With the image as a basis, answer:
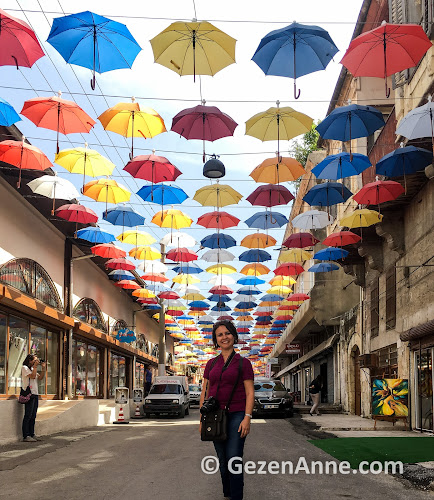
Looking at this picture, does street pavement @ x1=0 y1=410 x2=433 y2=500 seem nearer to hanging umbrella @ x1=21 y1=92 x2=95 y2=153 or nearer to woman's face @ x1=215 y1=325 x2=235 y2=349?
woman's face @ x1=215 y1=325 x2=235 y2=349

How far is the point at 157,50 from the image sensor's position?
11758 millimetres

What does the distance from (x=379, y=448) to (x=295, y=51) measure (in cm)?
→ 739

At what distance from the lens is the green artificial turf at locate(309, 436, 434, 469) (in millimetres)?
10195

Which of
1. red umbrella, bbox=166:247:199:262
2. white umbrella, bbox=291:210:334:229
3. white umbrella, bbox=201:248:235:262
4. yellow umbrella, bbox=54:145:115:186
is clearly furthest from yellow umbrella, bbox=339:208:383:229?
white umbrella, bbox=201:248:235:262

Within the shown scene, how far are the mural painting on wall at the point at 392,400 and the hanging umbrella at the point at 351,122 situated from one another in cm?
669

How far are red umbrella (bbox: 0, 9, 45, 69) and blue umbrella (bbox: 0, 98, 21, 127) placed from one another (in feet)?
5.82

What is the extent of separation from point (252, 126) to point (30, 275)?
31.4 feet

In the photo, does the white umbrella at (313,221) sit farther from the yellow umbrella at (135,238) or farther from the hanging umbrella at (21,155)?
the hanging umbrella at (21,155)

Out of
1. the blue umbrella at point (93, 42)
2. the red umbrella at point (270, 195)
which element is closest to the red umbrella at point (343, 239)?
the red umbrella at point (270, 195)

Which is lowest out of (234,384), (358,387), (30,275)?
(358,387)

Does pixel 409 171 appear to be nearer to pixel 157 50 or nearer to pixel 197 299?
pixel 157 50

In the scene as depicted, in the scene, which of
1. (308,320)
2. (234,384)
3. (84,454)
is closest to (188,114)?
(84,454)

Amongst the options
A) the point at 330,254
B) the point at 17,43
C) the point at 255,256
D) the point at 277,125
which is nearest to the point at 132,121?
the point at 277,125

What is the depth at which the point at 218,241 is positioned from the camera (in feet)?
74.8
